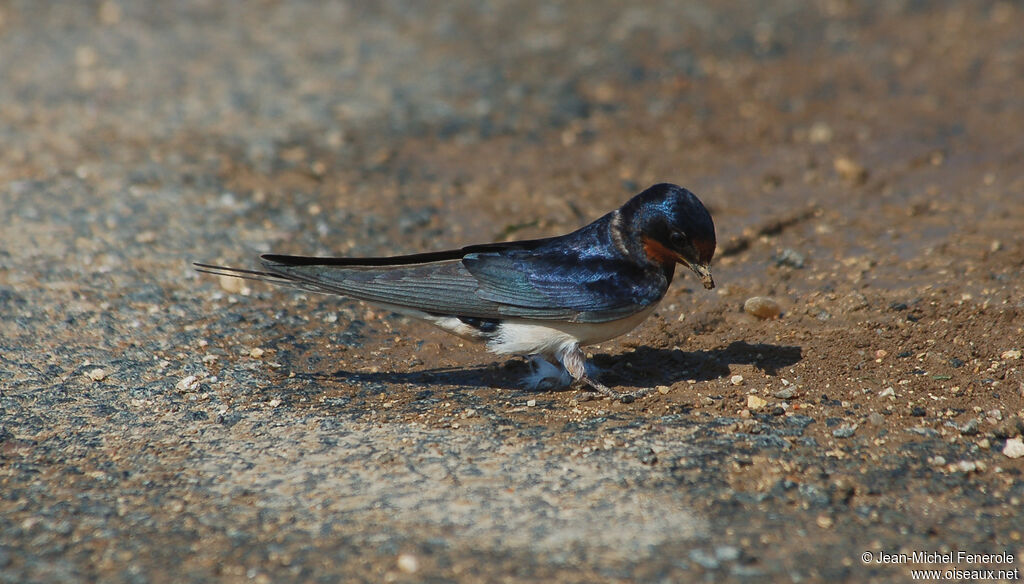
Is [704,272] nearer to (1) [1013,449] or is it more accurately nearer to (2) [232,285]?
(1) [1013,449]

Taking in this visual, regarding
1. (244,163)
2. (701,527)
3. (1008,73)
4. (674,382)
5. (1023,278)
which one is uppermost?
(1008,73)

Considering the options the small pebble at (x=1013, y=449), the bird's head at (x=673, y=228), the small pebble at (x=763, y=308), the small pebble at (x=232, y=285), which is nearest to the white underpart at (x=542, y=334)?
the bird's head at (x=673, y=228)

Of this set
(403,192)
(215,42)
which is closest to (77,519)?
(403,192)

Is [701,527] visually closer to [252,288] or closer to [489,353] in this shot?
[489,353]

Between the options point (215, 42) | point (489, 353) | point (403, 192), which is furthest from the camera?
point (215, 42)

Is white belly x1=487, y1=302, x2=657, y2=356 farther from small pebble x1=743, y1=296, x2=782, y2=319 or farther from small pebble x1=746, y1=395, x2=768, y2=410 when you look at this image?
small pebble x1=743, y1=296, x2=782, y2=319
